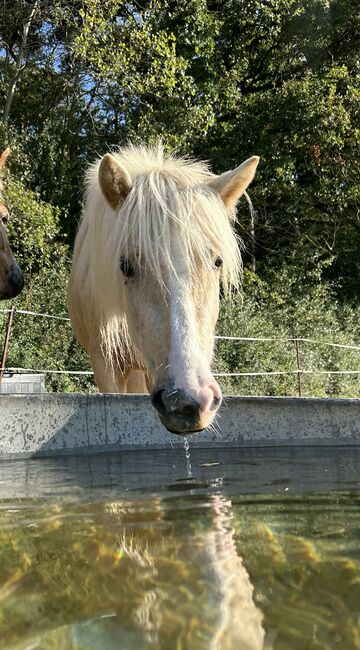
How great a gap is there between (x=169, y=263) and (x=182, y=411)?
0.78 metres

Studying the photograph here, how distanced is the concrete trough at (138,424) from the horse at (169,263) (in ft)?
2.00

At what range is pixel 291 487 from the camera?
2.89 m

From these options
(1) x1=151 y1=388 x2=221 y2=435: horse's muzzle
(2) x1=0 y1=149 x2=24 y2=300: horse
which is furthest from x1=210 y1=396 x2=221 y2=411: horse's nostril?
(2) x1=0 y1=149 x2=24 y2=300: horse

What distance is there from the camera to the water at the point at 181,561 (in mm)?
1282

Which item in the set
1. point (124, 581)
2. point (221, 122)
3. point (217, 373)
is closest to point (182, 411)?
point (124, 581)

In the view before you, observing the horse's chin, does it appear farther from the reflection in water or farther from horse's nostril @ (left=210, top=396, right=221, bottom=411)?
the reflection in water

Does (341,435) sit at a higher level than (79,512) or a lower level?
lower

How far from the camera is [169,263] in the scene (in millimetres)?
2770

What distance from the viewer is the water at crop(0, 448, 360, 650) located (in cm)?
128

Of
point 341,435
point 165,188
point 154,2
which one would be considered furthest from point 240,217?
point 165,188

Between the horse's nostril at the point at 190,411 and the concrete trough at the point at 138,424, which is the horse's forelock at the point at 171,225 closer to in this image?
the horse's nostril at the point at 190,411

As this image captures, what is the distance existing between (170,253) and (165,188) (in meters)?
0.47

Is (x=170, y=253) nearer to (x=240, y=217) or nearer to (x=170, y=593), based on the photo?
(x=170, y=593)

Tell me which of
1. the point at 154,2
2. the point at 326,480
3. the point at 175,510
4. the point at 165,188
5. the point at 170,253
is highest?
the point at 154,2
